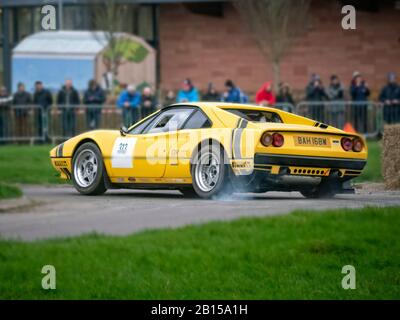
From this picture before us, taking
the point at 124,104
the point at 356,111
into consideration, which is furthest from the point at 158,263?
the point at 356,111

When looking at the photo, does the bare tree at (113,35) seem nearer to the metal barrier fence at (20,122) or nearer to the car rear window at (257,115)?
the metal barrier fence at (20,122)

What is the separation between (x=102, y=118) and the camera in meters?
20.5

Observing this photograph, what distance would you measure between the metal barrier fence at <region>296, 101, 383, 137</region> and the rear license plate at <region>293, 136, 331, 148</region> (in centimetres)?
897

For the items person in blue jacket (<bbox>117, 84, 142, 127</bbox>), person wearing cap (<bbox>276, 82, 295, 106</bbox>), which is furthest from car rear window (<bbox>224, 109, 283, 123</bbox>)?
person wearing cap (<bbox>276, 82, 295, 106</bbox>)

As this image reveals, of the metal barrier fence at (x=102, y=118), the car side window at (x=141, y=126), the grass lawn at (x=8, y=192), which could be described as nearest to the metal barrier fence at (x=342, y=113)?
the metal barrier fence at (x=102, y=118)

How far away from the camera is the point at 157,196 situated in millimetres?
13523

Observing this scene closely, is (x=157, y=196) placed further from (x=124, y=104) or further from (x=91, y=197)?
(x=124, y=104)

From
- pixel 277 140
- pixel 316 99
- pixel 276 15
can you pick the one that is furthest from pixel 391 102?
pixel 277 140

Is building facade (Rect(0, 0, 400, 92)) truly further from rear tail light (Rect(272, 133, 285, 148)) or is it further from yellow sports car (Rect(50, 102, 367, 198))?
rear tail light (Rect(272, 133, 285, 148))

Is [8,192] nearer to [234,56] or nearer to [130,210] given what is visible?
[130,210]

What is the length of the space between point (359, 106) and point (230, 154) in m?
9.93

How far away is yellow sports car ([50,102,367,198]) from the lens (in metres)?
12.1

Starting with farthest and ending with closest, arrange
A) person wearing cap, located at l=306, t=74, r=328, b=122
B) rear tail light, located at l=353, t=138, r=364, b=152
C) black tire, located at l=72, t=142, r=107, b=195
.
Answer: person wearing cap, located at l=306, t=74, r=328, b=122, black tire, located at l=72, t=142, r=107, b=195, rear tail light, located at l=353, t=138, r=364, b=152

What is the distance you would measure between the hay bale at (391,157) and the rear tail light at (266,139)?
2.34m
